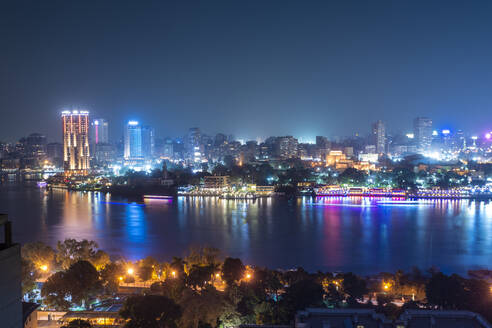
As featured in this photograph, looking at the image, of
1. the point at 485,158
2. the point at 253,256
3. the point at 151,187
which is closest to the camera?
the point at 253,256

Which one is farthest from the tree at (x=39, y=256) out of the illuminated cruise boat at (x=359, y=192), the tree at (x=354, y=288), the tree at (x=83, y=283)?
the illuminated cruise boat at (x=359, y=192)

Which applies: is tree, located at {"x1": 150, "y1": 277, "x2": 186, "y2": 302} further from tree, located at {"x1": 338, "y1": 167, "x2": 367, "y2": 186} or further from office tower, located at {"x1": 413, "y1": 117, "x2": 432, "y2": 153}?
office tower, located at {"x1": 413, "y1": 117, "x2": 432, "y2": 153}

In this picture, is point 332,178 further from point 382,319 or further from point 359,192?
point 382,319

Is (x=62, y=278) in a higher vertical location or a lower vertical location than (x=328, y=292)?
higher

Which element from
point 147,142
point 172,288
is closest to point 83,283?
point 172,288

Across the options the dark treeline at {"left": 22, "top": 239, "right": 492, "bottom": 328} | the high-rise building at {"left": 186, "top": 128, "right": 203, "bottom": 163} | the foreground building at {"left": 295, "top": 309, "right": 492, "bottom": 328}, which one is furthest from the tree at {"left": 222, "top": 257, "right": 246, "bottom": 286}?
the high-rise building at {"left": 186, "top": 128, "right": 203, "bottom": 163}

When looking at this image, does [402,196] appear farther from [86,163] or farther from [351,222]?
[86,163]

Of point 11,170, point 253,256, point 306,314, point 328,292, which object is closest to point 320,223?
point 253,256
